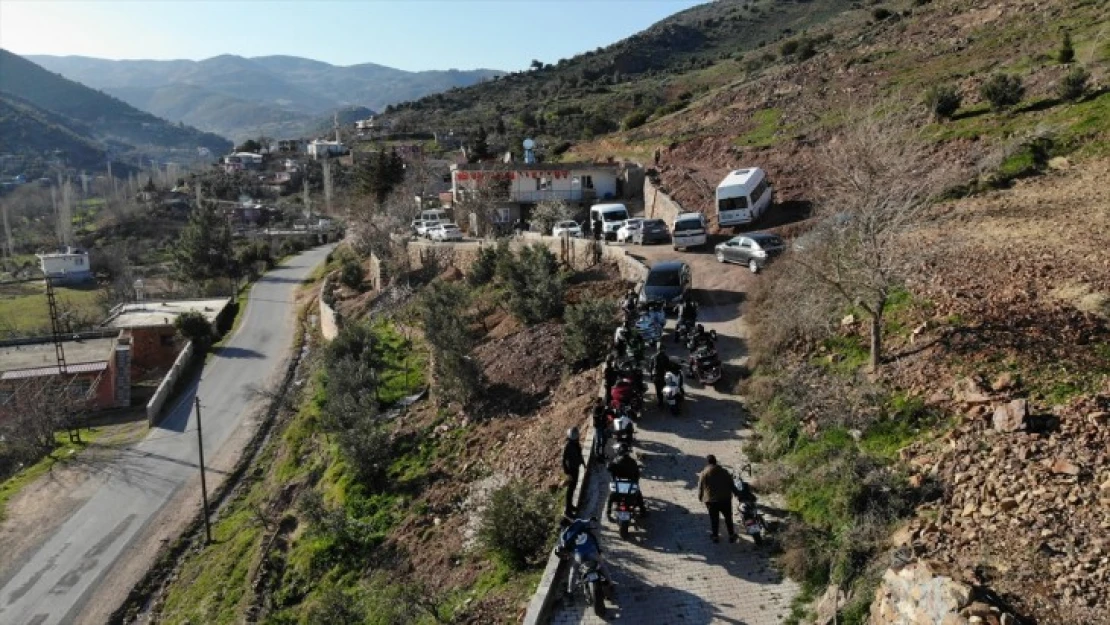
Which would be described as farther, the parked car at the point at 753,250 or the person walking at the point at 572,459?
the parked car at the point at 753,250

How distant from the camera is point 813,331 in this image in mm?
15914

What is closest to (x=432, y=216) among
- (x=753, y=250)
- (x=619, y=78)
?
(x=753, y=250)

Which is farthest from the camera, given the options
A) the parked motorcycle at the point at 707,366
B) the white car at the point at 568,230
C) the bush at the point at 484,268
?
the white car at the point at 568,230

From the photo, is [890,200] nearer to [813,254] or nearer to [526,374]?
[813,254]

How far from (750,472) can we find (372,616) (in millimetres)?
6736

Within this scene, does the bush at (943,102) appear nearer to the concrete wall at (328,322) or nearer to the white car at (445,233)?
the white car at (445,233)

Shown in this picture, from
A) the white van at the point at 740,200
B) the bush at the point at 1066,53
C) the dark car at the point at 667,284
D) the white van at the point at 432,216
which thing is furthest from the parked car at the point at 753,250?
the white van at the point at 432,216

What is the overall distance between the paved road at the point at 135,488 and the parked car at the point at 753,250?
70.0 feet

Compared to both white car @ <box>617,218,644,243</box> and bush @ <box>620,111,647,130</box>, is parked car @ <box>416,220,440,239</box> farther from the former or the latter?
bush @ <box>620,111,647,130</box>

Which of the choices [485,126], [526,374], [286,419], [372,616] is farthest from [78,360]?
[485,126]

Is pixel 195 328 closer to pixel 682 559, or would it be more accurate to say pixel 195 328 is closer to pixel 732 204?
pixel 732 204

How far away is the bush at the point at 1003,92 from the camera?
2933cm

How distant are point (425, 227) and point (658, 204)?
1340 centimetres

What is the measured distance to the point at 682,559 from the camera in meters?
10.2
